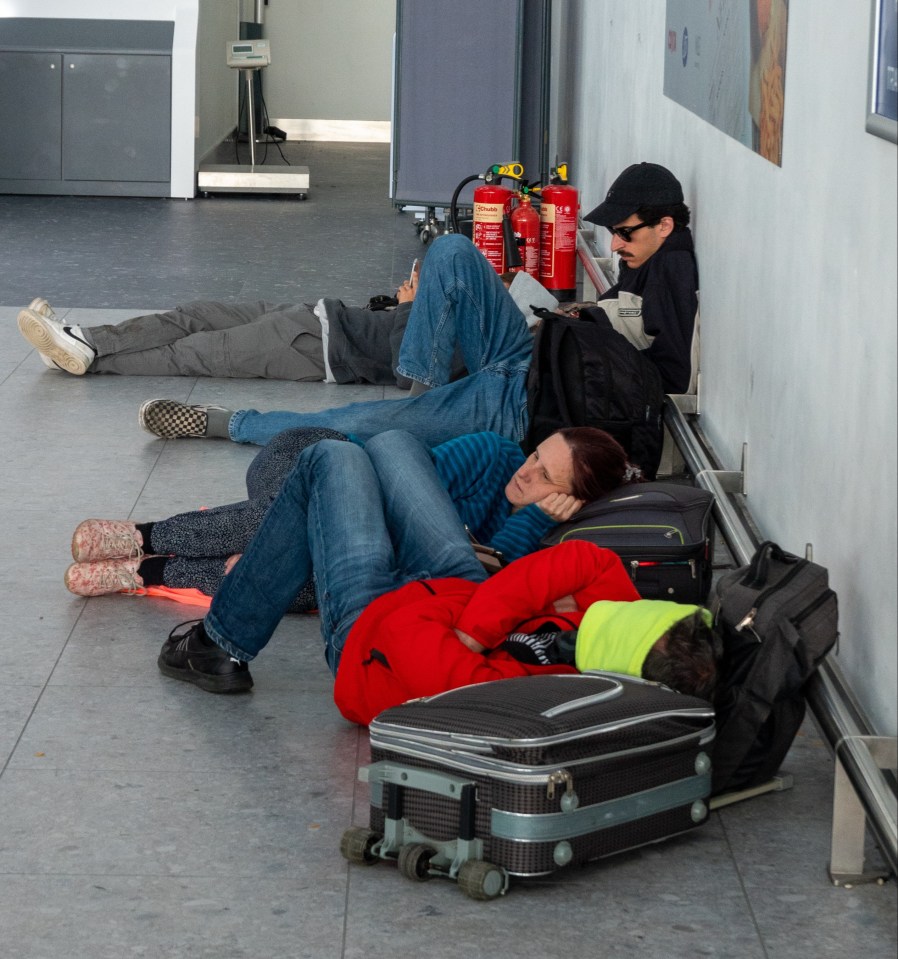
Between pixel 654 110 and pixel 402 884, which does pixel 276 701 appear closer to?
pixel 402 884

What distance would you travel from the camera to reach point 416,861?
7.36 ft

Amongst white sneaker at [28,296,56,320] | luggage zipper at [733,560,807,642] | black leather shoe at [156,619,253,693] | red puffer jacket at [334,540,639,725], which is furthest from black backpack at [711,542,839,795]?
white sneaker at [28,296,56,320]

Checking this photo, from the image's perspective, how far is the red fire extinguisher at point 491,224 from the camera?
5961 mm

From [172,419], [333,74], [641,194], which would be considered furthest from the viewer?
[333,74]

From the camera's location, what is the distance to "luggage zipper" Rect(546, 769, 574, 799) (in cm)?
213

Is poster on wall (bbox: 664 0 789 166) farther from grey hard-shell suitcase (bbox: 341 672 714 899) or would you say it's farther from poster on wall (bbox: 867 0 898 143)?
grey hard-shell suitcase (bbox: 341 672 714 899)

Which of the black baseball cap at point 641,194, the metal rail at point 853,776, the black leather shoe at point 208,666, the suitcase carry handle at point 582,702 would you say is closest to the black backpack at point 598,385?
the black baseball cap at point 641,194

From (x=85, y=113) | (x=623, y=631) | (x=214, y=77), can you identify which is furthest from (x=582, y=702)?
(x=214, y=77)

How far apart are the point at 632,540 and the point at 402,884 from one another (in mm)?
1180

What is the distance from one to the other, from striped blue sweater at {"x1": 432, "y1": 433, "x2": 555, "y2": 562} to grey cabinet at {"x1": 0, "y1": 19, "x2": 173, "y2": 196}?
799 cm

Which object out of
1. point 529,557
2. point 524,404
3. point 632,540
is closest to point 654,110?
point 524,404

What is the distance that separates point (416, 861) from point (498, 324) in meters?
2.34

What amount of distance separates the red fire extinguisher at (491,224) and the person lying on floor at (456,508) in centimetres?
245

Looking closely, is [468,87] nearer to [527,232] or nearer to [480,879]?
[527,232]
